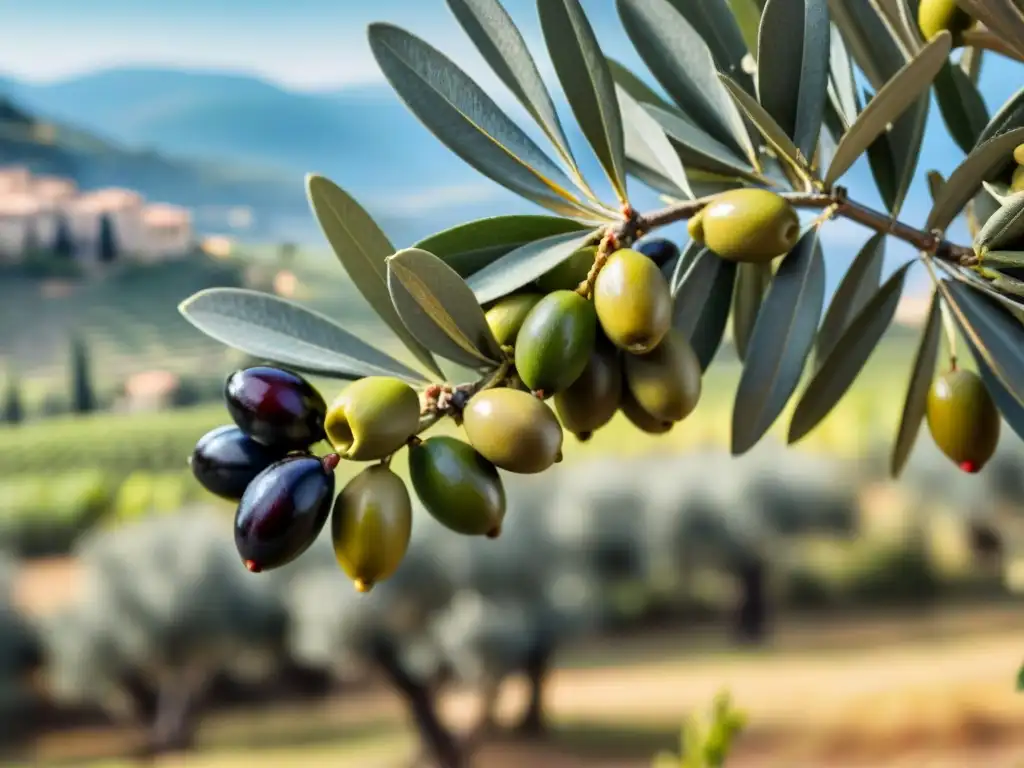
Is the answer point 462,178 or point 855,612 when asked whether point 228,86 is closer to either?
point 462,178

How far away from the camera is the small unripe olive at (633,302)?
23cm

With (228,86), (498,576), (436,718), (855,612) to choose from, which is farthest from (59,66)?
(855,612)

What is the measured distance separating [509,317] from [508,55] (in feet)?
0.28

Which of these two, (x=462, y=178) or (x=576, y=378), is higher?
(x=462, y=178)

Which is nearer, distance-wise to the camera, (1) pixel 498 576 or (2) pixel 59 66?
(1) pixel 498 576

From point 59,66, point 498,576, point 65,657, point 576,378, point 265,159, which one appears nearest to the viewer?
point 576,378

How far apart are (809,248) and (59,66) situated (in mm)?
4024

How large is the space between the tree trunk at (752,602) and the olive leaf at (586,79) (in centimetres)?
367

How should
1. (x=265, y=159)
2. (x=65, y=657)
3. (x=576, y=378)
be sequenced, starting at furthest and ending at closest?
(x=265, y=159), (x=65, y=657), (x=576, y=378)

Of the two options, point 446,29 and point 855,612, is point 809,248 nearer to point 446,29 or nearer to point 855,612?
point 446,29

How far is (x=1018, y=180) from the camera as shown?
279 mm

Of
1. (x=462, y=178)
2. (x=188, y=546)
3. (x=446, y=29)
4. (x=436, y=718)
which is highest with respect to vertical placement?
(x=446, y=29)

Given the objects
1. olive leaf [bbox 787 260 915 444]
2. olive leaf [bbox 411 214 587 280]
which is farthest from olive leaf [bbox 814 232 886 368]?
olive leaf [bbox 411 214 587 280]

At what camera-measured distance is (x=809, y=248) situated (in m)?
0.29
